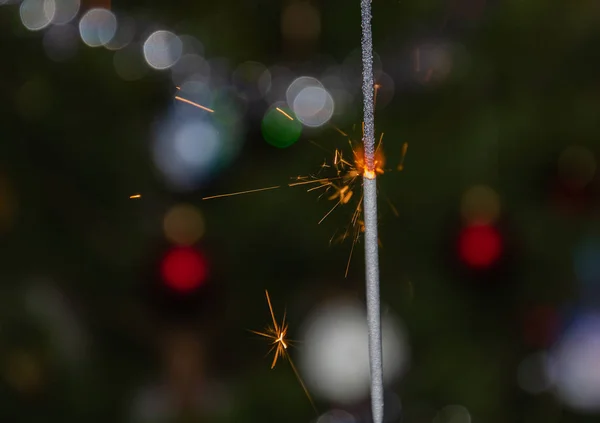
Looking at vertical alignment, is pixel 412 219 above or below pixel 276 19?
below

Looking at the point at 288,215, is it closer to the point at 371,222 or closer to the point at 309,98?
the point at 309,98

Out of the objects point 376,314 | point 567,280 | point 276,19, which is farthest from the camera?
point 567,280

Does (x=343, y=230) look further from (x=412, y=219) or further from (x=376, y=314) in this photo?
(x=376, y=314)

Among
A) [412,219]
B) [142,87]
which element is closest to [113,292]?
[142,87]

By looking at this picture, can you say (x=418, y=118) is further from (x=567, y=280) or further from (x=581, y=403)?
(x=581, y=403)

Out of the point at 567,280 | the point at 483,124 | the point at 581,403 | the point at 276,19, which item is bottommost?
the point at 581,403

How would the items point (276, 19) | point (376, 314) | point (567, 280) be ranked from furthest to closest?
point (567, 280) → point (276, 19) → point (376, 314)

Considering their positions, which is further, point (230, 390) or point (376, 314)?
point (230, 390)
